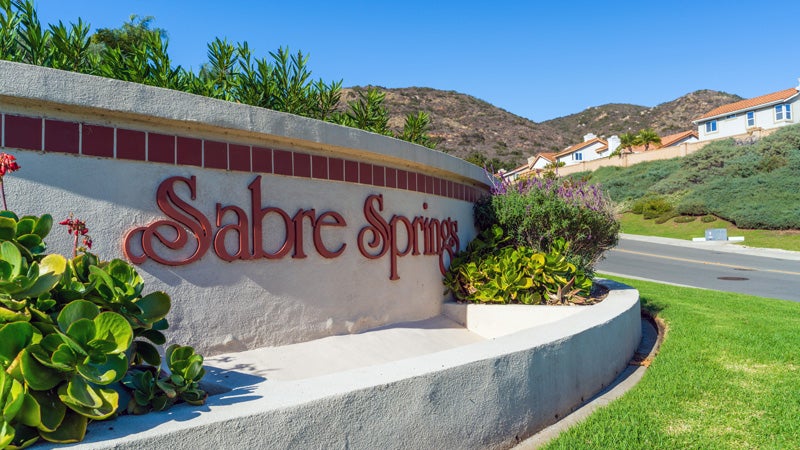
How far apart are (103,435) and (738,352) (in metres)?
5.91

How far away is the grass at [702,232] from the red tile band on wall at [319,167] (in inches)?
1073

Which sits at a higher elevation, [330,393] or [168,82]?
[168,82]

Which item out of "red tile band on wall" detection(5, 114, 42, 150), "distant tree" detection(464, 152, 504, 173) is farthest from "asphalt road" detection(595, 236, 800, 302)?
"red tile band on wall" detection(5, 114, 42, 150)

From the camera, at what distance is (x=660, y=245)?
27297 millimetres

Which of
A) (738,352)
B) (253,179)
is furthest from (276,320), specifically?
(738,352)

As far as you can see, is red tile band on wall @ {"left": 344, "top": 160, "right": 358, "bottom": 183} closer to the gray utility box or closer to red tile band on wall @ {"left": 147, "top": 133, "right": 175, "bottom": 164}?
red tile band on wall @ {"left": 147, "top": 133, "right": 175, "bottom": 164}

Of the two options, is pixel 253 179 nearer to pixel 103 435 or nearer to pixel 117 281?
pixel 117 281

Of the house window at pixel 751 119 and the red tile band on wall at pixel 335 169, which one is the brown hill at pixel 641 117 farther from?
the red tile band on wall at pixel 335 169

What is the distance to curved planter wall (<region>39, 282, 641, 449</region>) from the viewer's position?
2271 mm

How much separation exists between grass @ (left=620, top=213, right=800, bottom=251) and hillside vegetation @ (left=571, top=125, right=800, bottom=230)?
1.66ft

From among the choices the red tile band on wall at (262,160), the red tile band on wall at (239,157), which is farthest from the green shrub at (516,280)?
the red tile band on wall at (239,157)

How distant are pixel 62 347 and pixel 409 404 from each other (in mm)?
1713

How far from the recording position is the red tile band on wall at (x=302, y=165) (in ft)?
15.7

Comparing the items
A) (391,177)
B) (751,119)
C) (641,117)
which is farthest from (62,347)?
(641,117)
